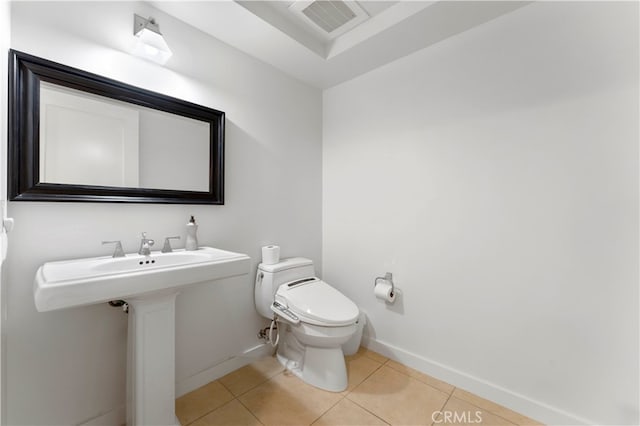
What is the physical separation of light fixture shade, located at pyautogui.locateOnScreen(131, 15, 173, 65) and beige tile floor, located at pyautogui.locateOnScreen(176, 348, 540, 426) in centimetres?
179

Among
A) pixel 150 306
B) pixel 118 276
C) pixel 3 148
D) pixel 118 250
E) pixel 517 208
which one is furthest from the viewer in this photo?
pixel 517 208

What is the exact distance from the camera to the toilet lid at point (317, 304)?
4.85ft

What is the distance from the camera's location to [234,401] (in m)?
1.46

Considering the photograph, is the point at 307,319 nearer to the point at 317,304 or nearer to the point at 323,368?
the point at 317,304

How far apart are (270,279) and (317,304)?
14.0 inches

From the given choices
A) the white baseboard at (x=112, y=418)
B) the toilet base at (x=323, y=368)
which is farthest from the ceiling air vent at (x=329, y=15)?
the white baseboard at (x=112, y=418)

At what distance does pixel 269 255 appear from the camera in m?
1.79

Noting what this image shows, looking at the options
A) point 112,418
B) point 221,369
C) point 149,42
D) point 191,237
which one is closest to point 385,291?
point 221,369

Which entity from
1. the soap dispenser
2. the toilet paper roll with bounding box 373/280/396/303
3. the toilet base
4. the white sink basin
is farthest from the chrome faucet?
the toilet paper roll with bounding box 373/280/396/303

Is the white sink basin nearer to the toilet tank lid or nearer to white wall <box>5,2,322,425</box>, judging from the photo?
white wall <box>5,2,322,425</box>

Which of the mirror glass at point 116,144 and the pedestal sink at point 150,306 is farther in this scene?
the mirror glass at point 116,144

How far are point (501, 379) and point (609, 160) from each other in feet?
3.95

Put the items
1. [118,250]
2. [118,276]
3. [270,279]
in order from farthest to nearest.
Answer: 1. [270,279]
2. [118,250]
3. [118,276]

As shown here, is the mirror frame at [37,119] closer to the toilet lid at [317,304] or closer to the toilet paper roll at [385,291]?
the toilet lid at [317,304]
